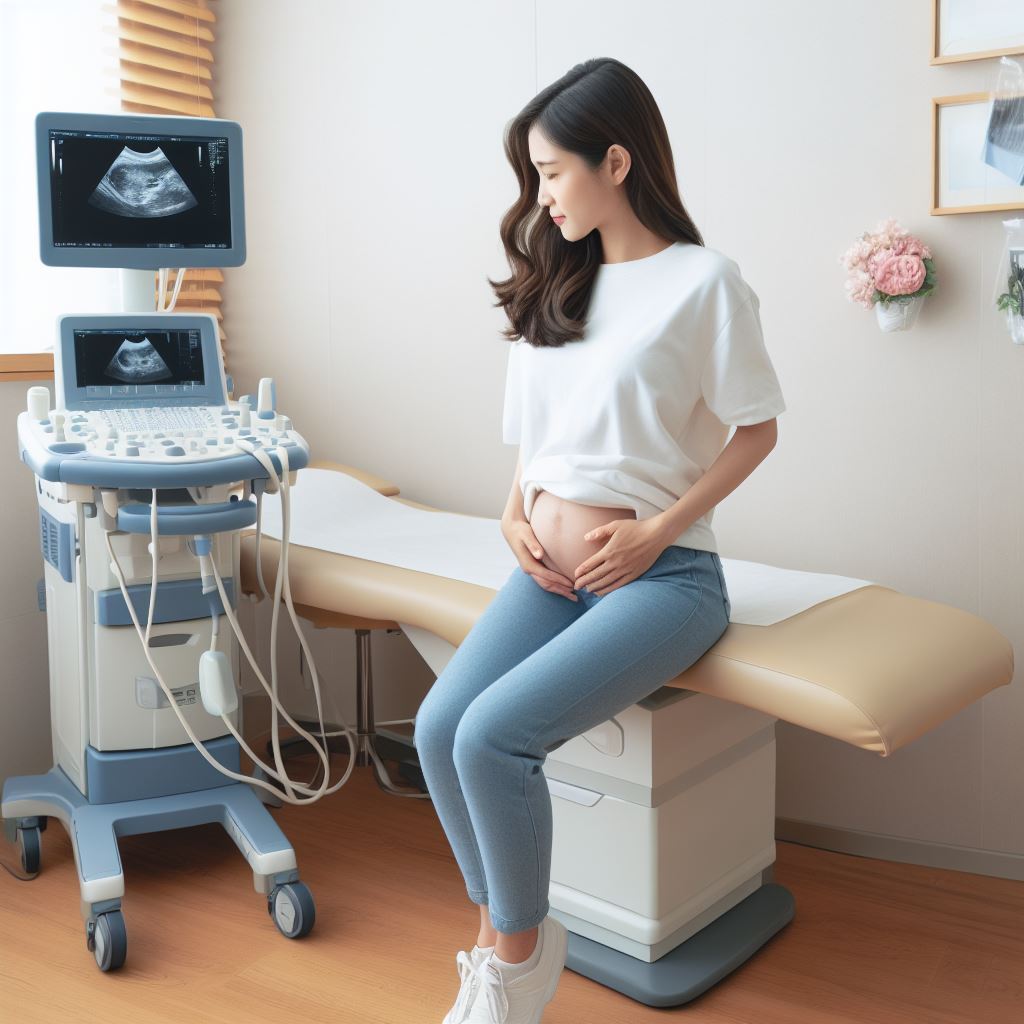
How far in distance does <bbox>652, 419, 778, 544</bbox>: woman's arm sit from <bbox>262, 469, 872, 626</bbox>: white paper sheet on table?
0.21 m

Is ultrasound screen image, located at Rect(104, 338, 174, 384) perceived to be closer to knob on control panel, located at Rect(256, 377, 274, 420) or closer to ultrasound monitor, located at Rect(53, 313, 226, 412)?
ultrasound monitor, located at Rect(53, 313, 226, 412)

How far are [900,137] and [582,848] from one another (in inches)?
50.1

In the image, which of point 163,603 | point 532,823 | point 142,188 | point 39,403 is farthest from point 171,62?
point 532,823

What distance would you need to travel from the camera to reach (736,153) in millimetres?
2125

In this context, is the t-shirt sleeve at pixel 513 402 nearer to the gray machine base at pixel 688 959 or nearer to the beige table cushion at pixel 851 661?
the beige table cushion at pixel 851 661

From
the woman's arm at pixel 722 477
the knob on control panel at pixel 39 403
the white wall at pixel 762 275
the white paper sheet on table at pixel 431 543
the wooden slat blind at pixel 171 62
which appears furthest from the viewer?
the wooden slat blind at pixel 171 62

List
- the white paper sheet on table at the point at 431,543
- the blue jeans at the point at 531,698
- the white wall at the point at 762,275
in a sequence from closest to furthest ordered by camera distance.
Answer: the blue jeans at the point at 531,698 < the white paper sheet on table at the point at 431,543 < the white wall at the point at 762,275

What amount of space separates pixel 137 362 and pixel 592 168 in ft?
2.86

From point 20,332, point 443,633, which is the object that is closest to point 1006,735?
point 443,633

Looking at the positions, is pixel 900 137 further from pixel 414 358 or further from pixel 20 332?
pixel 20 332

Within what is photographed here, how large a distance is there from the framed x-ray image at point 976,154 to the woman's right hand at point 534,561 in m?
0.91

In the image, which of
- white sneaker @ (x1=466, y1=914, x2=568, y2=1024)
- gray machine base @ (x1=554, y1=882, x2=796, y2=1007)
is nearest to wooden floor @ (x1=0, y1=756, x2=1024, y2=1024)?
gray machine base @ (x1=554, y1=882, x2=796, y2=1007)

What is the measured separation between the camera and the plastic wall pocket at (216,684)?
1.87 metres

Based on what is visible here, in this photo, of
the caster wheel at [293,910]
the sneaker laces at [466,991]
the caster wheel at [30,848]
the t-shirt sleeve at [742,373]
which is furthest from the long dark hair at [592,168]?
the caster wheel at [30,848]
